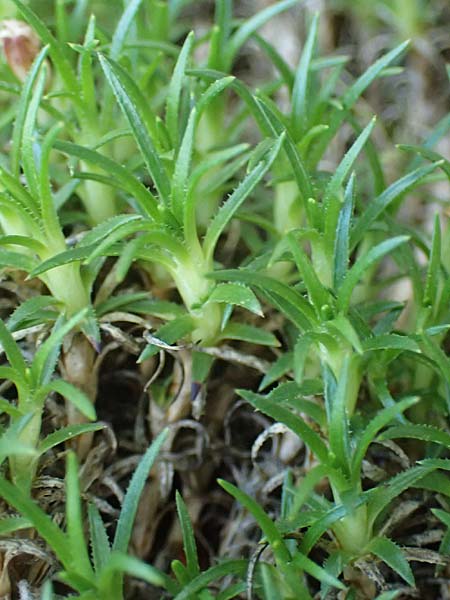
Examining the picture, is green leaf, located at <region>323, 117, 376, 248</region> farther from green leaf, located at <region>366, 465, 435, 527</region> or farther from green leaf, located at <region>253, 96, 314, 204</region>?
green leaf, located at <region>366, 465, 435, 527</region>

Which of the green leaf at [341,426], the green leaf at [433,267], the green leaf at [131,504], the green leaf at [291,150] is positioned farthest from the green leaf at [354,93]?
the green leaf at [131,504]

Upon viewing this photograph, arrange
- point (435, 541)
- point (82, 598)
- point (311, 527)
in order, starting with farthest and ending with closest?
point (435, 541)
point (311, 527)
point (82, 598)

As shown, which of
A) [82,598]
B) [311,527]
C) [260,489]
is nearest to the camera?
[82,598]

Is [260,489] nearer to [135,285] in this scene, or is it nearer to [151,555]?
[151,555]

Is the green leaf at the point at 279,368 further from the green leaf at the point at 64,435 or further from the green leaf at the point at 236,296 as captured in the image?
the green leaf at the point at 64,435

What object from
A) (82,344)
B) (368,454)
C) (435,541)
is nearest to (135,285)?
(82,344)

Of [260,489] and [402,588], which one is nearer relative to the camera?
[402,588]

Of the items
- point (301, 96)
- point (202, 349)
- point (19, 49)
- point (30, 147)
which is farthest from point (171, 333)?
point (19, 49)

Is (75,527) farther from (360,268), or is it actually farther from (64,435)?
(360,268)
